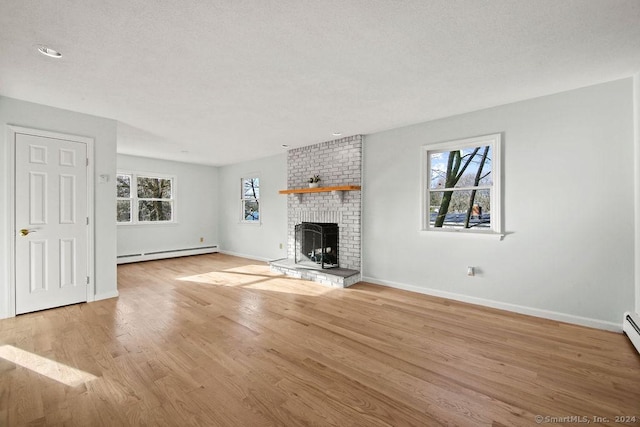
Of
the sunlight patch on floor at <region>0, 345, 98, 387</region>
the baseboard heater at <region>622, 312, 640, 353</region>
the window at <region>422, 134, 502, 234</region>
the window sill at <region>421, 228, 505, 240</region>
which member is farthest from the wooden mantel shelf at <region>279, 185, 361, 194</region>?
the sunlight patch on floor at <region>0, 345, 98, 387</region>

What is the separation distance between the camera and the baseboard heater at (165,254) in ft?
20.7

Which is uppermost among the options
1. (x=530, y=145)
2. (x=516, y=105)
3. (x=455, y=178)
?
(x=516, y=105)

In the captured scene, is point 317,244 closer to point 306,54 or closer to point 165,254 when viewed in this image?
point 306,54

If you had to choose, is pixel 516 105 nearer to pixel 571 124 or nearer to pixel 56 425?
Result: pixel 571 124

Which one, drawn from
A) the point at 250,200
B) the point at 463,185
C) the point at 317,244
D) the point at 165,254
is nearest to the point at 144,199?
the point at 165,254

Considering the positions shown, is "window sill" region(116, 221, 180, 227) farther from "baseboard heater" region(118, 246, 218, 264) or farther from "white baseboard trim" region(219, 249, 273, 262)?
"white baseboard trim" region(219, 249, 273, 262)

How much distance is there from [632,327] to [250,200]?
680cm

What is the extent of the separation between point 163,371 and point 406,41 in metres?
3.18

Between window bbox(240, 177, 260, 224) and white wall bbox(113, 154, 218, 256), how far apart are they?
3.92 ft

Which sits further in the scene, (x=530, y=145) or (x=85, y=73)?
(x=530, y=145)

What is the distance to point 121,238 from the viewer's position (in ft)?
20.7

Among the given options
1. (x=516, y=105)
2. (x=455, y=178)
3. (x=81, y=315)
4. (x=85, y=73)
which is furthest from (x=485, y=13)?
(x=81, y=315)

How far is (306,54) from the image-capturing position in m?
2.29

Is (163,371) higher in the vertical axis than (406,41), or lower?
lower
